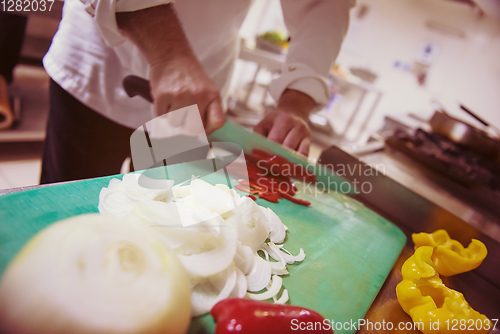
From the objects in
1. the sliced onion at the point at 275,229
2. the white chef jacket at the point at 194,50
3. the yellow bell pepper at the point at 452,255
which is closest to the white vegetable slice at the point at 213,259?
the sliced onion at the point at 275,229

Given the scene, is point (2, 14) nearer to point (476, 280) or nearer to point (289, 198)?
point (289, 198)

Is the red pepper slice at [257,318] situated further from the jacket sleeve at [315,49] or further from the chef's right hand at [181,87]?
the jacket sleeve at [315,49]

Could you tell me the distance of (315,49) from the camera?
1.01 meters

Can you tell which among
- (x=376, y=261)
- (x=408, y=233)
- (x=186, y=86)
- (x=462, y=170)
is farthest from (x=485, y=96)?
(x=186, y=86)

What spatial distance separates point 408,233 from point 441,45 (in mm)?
4909

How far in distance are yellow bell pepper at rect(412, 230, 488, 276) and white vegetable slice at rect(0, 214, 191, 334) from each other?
62 centimetres

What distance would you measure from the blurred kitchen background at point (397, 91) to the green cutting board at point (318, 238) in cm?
42

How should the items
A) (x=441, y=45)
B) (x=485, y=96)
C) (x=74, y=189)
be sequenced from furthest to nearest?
(x=441, y=45) < (x=485, y=96) < (x=74, y=189)

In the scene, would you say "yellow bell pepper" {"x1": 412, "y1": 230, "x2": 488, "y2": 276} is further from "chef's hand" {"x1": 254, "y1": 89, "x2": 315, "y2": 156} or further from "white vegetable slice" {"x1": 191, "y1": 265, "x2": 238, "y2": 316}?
"white vegetable slice" {"x1": 191, "y1": 265, "x2": 238, "y2": 316}

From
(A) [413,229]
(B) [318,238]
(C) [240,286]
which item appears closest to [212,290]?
(C) [240,286]

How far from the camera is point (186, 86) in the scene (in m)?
0.58

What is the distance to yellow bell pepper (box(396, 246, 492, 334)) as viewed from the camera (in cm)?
50

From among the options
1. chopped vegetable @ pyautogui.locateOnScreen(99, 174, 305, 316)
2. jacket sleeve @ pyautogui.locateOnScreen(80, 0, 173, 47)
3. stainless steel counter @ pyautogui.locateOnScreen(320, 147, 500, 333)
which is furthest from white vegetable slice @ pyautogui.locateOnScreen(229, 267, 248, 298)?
jacket sleeve @ pyautogui.locateOnScreen(80, 0, 173, 47)

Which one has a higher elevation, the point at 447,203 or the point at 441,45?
the point at 441,45
